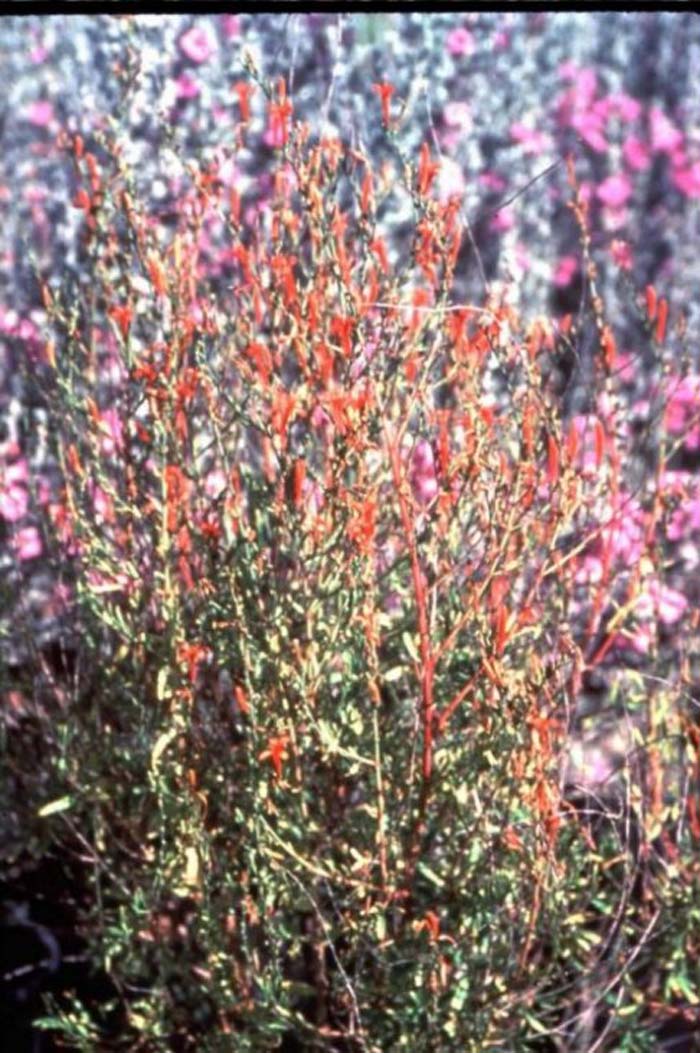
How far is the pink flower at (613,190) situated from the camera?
6191 mm

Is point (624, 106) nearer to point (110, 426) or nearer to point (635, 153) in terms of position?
point (635, 153)

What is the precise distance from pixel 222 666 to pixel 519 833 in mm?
548

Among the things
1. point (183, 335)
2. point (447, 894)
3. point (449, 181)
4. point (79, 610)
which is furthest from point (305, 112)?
point (447, 894)

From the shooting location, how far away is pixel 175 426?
252 centimetres

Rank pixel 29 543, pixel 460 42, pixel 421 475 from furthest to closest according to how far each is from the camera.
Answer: pixel 460 42 → pixel 29 543 → pixel 421 475

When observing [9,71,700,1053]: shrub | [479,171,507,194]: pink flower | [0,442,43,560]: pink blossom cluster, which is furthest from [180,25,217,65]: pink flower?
[9,71,700,1053]: shrub

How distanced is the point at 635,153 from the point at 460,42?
1033mm

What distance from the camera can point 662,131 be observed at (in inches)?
245

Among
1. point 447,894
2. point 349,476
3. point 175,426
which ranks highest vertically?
point 175,426

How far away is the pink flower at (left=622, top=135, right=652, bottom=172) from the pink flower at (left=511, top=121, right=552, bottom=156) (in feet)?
1.87

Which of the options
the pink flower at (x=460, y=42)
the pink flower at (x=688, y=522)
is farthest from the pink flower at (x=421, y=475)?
the pink flower at (x=460, y=42)

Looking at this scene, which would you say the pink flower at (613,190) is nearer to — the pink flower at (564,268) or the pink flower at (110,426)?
the pink flower at (564,268)

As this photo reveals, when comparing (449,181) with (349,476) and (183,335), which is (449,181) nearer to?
(349,476)

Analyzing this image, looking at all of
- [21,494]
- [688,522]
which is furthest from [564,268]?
[21,494]
